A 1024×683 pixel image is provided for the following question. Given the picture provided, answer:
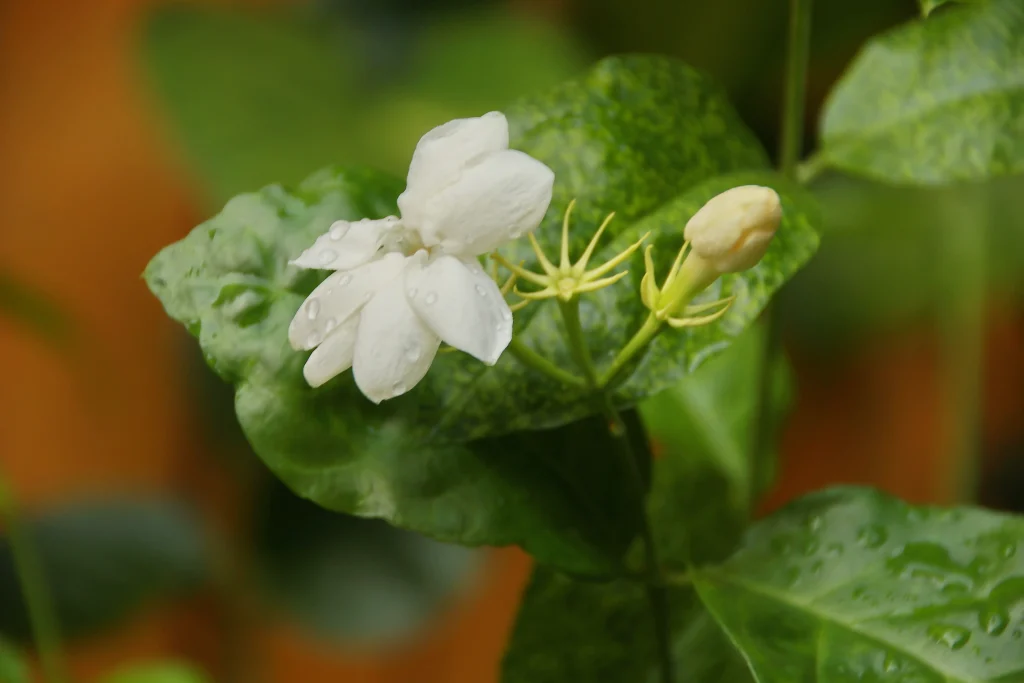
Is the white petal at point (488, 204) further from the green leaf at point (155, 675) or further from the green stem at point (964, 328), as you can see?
the green stem at point (964, 328)

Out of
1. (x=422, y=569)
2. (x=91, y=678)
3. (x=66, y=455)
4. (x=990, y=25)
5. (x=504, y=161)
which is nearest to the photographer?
(x=504, y=161)

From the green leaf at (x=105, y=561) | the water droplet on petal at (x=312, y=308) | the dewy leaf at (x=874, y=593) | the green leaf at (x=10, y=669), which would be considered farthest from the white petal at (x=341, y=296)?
the green leaf at (x=105, y=561)

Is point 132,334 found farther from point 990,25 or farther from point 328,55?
point 990,25

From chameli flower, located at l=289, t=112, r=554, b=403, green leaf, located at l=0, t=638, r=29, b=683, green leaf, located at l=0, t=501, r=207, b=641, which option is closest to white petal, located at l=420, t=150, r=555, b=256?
chameli flower, located at l=289, t=112, r=554, b=403

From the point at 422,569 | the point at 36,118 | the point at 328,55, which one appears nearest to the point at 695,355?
the point at 422,569

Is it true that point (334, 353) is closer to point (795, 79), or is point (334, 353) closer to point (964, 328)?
point (795, 79)

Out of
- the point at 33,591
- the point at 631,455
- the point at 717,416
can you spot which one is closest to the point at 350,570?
the point at 33,591

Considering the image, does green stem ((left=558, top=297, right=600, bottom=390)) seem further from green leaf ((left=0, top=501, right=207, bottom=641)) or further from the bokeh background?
green leaf ((left=0, top=501, right=207, bottom=641))
